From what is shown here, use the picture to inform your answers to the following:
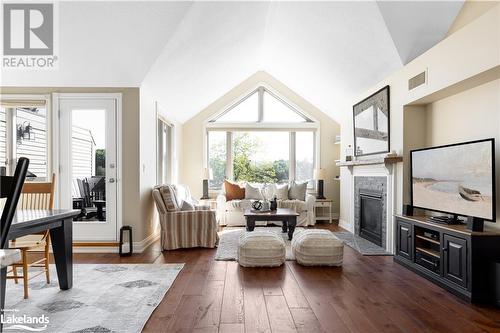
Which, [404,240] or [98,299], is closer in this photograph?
[98,299]

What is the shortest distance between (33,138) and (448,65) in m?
5.36

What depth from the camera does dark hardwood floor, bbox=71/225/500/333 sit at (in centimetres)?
237

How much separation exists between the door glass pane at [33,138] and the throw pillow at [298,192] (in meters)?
4.57

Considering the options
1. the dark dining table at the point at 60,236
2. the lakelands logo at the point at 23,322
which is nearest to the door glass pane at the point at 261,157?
the dark dining table at the point at 60,236

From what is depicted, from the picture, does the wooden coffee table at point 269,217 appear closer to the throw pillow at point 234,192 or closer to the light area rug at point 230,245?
the light area rug at point 230,245

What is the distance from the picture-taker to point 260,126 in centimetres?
788

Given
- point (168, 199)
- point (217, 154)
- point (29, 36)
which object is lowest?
point (168, 199)

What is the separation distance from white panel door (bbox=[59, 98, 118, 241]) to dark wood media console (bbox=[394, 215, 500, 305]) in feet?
12.6

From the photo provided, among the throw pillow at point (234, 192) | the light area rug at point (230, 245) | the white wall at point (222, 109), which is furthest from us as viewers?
the white wall at point (222, 109)

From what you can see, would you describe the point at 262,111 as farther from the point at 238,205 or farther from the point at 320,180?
the point at 238,205

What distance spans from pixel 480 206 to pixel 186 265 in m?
3.07

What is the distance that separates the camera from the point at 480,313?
2.60 metres

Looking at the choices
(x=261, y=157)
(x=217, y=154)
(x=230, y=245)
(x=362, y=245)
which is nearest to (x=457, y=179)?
(x=362, y=245)

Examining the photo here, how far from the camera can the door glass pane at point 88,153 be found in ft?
15.3
